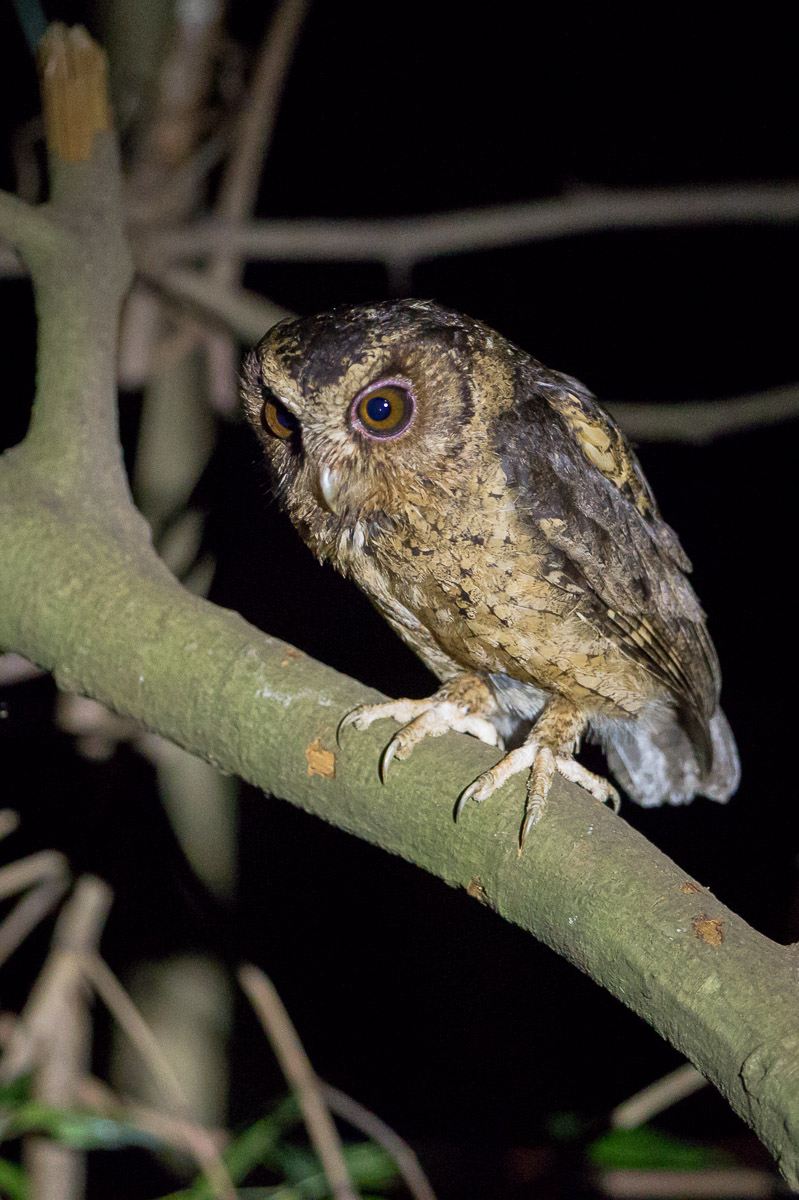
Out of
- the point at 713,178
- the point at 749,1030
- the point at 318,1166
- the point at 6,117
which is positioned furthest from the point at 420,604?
the point at 6,117

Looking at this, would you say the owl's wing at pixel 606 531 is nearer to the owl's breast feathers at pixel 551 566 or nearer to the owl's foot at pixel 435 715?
the owl's breast feathers at pixel 551 566

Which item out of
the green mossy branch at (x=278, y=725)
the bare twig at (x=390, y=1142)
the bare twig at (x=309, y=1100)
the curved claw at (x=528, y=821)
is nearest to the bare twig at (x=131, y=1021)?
the bare twig at (x=309, y=1100)

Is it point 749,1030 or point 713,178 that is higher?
point 713,178

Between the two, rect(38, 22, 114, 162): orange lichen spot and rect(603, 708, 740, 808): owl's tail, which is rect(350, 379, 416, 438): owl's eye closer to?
rect(38, 22, 114, 162): orange lichen spot

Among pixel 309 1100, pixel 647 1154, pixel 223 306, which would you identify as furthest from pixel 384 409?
pixel 647 1154

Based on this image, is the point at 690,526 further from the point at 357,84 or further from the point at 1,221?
the point at 1,221

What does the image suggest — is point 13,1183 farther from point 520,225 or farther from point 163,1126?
point 520,225
